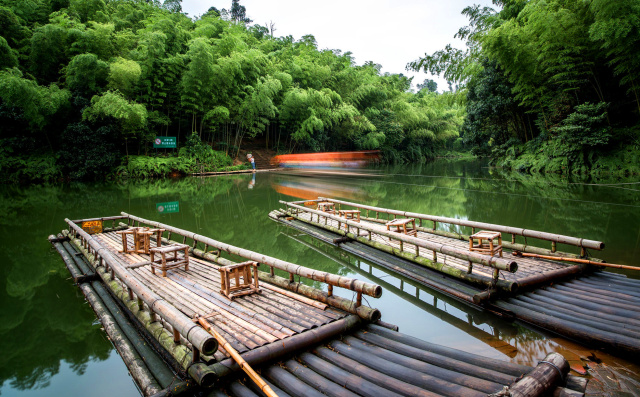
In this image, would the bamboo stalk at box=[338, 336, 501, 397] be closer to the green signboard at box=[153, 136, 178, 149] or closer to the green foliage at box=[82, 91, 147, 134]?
the green foliage at box=[82, 91, 147, 134]

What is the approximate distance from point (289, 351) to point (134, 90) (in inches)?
734

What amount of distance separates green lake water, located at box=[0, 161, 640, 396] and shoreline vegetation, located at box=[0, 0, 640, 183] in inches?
103

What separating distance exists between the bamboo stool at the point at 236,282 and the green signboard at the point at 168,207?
20.2 ft

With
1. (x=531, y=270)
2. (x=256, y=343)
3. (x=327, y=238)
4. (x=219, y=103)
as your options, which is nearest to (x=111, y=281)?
(x=256, y=343)

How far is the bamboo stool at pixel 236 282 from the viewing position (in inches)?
120

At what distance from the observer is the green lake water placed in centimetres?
275

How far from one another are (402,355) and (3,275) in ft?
18.0

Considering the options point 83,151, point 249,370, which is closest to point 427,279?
point 249,370

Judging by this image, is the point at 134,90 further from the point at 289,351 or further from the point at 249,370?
the point at 249,370

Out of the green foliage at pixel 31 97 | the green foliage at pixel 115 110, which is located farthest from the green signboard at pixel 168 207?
the green foliage at pixel 31 97

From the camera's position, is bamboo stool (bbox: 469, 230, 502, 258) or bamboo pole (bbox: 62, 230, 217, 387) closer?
bamboo pole (bbox: 62, 230, 217, 387)

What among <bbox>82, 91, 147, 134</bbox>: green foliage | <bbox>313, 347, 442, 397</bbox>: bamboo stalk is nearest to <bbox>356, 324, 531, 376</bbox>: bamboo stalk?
<bbox>313, 347, 442, 397</bbox>: bamboo stalk

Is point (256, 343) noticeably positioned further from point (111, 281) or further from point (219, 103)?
point (219, 103)

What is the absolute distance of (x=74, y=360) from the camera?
279 centimetres
